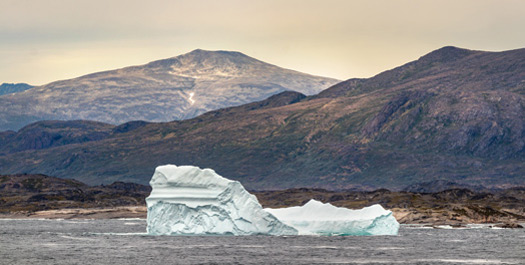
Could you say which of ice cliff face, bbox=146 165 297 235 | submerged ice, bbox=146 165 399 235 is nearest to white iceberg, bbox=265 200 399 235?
submerged ice, bbox=146 165 399 235

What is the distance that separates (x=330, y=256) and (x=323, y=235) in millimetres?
39193

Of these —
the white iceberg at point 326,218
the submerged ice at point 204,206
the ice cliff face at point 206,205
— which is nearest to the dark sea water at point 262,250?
the white iceberg at point 326,218

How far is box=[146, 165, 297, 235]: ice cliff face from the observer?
10744 centimetres

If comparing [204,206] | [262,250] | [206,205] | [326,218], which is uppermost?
[206,205]

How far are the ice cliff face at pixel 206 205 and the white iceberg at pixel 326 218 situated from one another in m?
7.04

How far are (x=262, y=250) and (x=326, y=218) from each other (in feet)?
66.6

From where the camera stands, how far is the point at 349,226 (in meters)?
118

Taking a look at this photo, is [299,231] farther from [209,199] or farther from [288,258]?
[288,258]

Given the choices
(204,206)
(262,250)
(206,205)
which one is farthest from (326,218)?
(262,250)

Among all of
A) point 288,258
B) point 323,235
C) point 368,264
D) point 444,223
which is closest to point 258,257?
point 288,258

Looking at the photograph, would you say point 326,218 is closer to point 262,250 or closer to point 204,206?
point 204,206

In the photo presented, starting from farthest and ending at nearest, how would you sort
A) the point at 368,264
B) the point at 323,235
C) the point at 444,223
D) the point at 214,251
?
the point at 444,223 → the point at 323,235 → the point at 214,251 → the point at 368,264

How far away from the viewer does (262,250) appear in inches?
3890

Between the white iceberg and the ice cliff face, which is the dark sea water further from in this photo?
the ice cliff face
